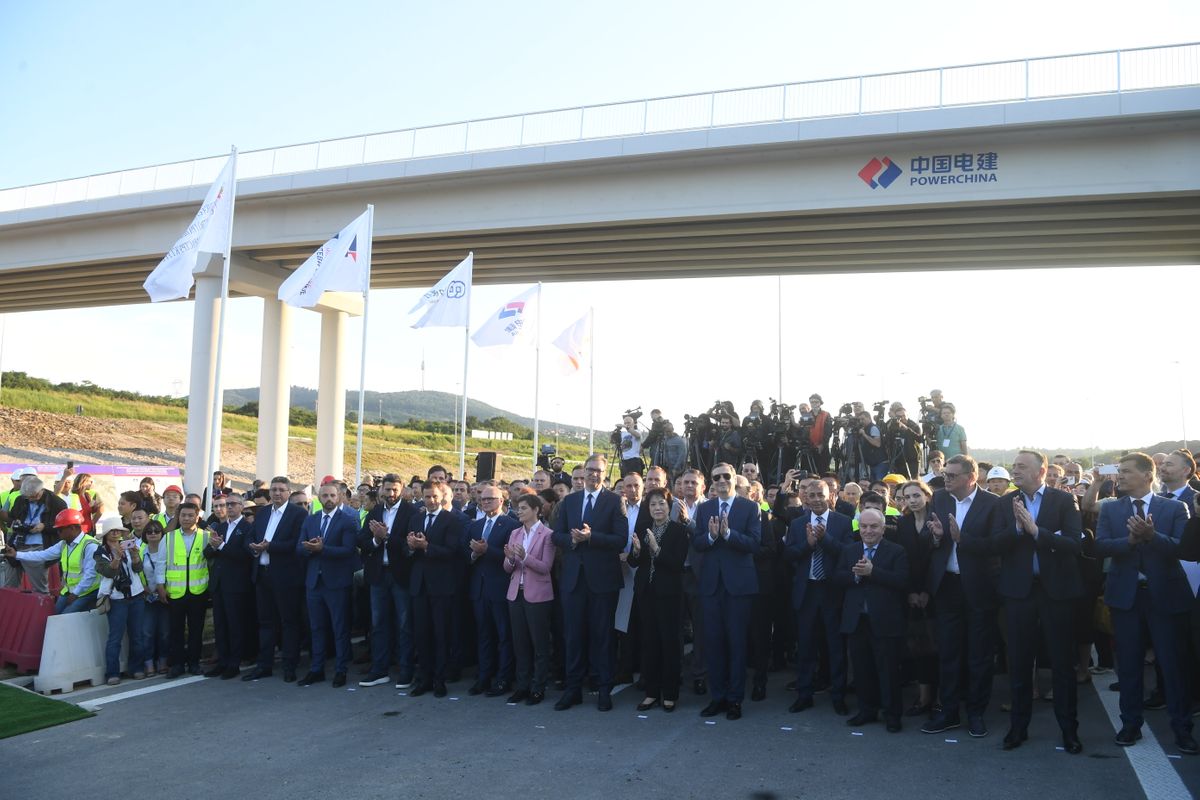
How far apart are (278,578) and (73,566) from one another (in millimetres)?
2202

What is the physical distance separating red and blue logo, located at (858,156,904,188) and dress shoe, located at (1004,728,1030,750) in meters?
13.7

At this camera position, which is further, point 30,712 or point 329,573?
point 329,573

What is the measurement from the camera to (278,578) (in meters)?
8.97

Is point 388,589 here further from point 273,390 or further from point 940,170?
point 273,390

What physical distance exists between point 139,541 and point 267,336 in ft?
56.7

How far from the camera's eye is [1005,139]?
17.0m

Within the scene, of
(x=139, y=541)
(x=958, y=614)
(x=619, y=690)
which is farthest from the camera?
(x=139, y=541)

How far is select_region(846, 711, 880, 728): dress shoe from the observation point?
6828mm

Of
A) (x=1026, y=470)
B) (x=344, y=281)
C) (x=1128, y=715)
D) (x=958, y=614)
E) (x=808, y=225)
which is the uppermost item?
(x=808, y=225)

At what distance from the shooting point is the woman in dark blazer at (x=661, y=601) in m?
7.45

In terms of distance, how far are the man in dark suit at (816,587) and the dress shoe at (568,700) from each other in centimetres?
181

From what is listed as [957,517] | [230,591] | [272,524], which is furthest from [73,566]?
[957,517]

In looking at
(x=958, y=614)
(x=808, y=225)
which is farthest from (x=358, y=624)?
(x=808, y=225)

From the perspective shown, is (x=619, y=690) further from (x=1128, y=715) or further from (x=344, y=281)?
(x=344, y=281)
